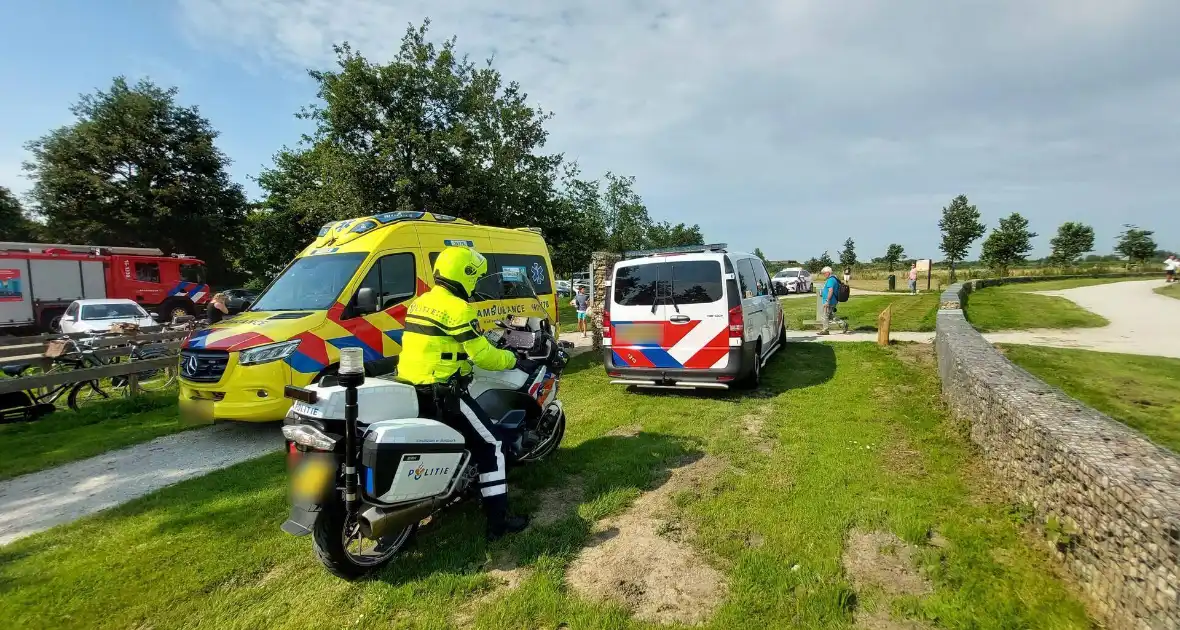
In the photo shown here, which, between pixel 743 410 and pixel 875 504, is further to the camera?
pixel 743 410

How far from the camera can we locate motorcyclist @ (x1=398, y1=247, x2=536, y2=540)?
3602 mm

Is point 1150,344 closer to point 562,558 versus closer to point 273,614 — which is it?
point 562,558

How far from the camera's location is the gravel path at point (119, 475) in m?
4.59

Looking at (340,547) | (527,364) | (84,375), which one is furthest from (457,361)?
(84,375)

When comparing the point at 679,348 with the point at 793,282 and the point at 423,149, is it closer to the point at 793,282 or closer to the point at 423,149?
the point at 423,149

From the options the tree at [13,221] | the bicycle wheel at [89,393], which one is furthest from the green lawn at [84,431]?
the tree at [13,221]

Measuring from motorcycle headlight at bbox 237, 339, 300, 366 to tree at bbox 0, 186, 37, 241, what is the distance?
4241 centimetres

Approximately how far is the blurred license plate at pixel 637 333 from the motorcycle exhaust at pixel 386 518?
4594 mm

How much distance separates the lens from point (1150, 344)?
1035cm

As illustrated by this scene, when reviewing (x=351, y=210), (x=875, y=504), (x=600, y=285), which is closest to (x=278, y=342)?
(x=875, y=504)

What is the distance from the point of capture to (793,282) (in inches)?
1346

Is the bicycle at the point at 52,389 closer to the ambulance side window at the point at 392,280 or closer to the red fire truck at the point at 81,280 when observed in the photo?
the ambulance side window at the point at 392,280

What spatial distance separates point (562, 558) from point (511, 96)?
811 inches

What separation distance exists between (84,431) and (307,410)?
6397 millimetres
